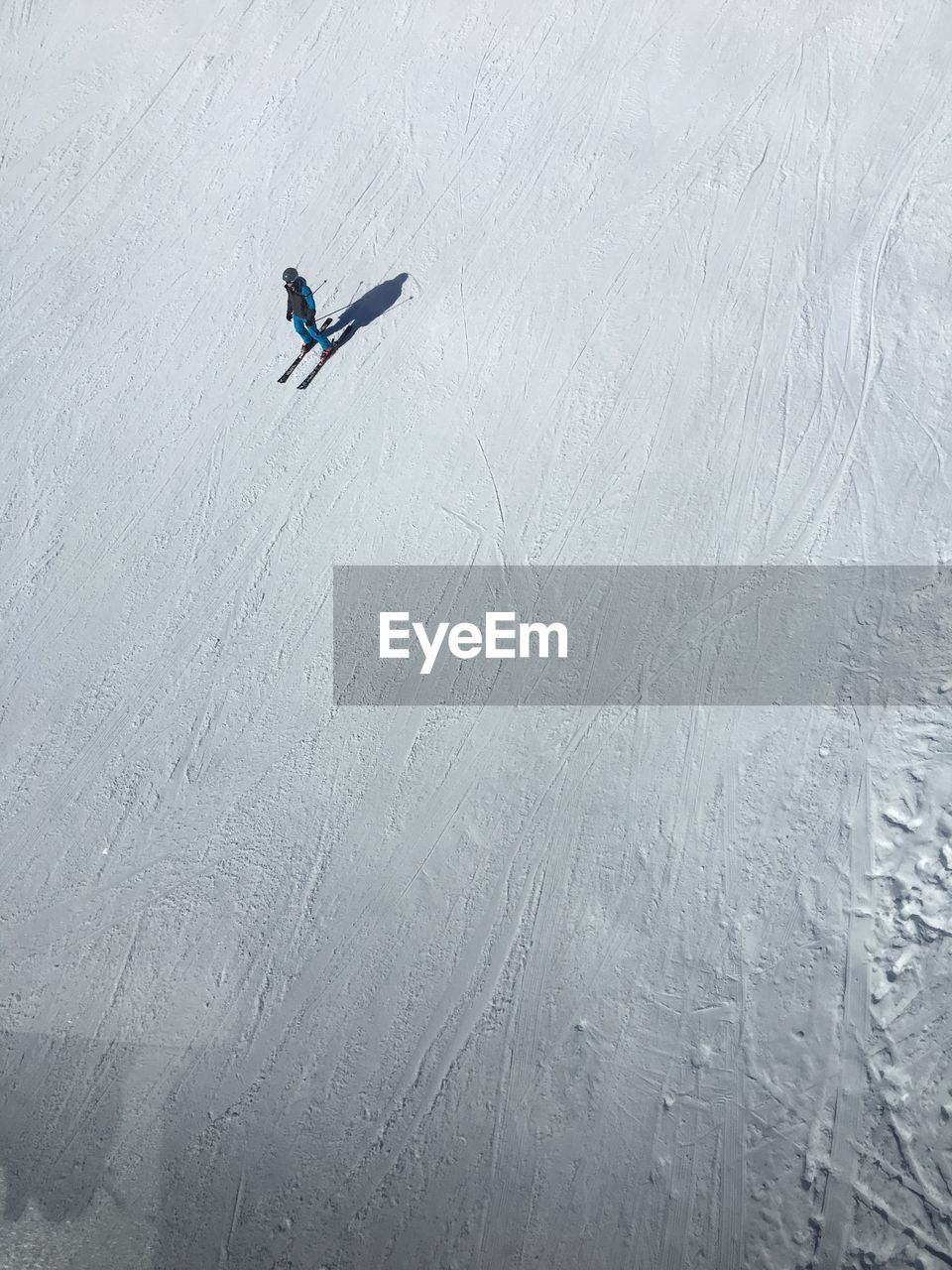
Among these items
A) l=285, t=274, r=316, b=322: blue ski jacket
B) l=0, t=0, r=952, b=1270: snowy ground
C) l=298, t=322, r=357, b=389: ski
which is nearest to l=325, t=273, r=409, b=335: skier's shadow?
l=298, t=322, r=357, b=389: ski

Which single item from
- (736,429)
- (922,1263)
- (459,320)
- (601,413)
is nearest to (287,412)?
(459,320)

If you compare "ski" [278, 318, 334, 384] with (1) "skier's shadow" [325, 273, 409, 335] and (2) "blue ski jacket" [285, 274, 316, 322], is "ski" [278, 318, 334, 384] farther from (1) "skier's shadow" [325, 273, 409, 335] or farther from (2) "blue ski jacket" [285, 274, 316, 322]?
(2) "blue ski jacket" [285, 274, 316, 322]

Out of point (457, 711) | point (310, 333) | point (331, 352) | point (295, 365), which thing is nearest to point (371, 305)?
point (331, 352)

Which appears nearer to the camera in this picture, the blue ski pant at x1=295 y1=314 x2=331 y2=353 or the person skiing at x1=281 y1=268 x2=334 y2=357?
the person skiing at x1=281 y1=268 x2=334 y2=357

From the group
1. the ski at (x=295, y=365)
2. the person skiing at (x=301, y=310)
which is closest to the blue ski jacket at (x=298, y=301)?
the person skiing at (x=301, y=310)

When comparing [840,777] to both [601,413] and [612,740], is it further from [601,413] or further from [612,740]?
[601,413]

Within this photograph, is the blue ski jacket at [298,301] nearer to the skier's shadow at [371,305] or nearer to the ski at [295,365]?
the ski at [295,365]

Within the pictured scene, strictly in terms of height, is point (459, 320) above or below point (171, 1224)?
above
